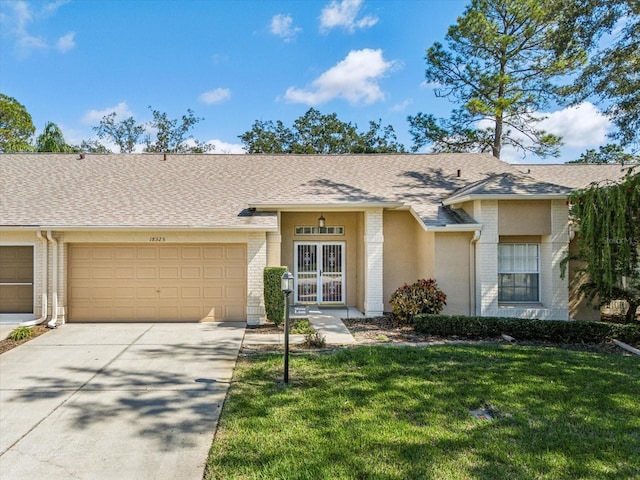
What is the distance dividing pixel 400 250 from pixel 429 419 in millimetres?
7767

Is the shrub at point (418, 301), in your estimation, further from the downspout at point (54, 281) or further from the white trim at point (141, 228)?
the downspout at point (54, 281)

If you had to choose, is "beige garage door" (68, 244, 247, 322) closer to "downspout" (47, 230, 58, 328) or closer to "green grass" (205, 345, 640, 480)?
"downspout" (47, 230, 58, 328)

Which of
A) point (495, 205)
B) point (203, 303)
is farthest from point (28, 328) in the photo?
point (495, 205)

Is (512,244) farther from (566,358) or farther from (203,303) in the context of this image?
(203,303)

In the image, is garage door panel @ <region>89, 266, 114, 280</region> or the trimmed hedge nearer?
the trimmed hedge

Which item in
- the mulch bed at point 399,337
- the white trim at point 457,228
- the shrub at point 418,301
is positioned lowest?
the mulch bed at point 399,337

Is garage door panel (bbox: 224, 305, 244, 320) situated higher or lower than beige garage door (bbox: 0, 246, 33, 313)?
lower

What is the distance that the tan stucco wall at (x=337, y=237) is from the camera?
41.8ft

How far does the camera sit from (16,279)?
11.0m

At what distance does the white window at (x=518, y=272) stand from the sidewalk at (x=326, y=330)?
13.2 ft

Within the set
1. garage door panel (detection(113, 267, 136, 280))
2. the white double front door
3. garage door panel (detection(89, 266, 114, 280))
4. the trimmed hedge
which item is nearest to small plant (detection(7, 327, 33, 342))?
→ garage door panel (detection(89, 266, 114, 280))

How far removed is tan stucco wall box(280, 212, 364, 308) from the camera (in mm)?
12742

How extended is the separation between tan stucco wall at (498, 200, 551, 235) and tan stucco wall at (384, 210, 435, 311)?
8.05 feet

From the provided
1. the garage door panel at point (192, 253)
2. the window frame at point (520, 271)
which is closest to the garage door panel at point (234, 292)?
the garage door panel at point (192, 253)
